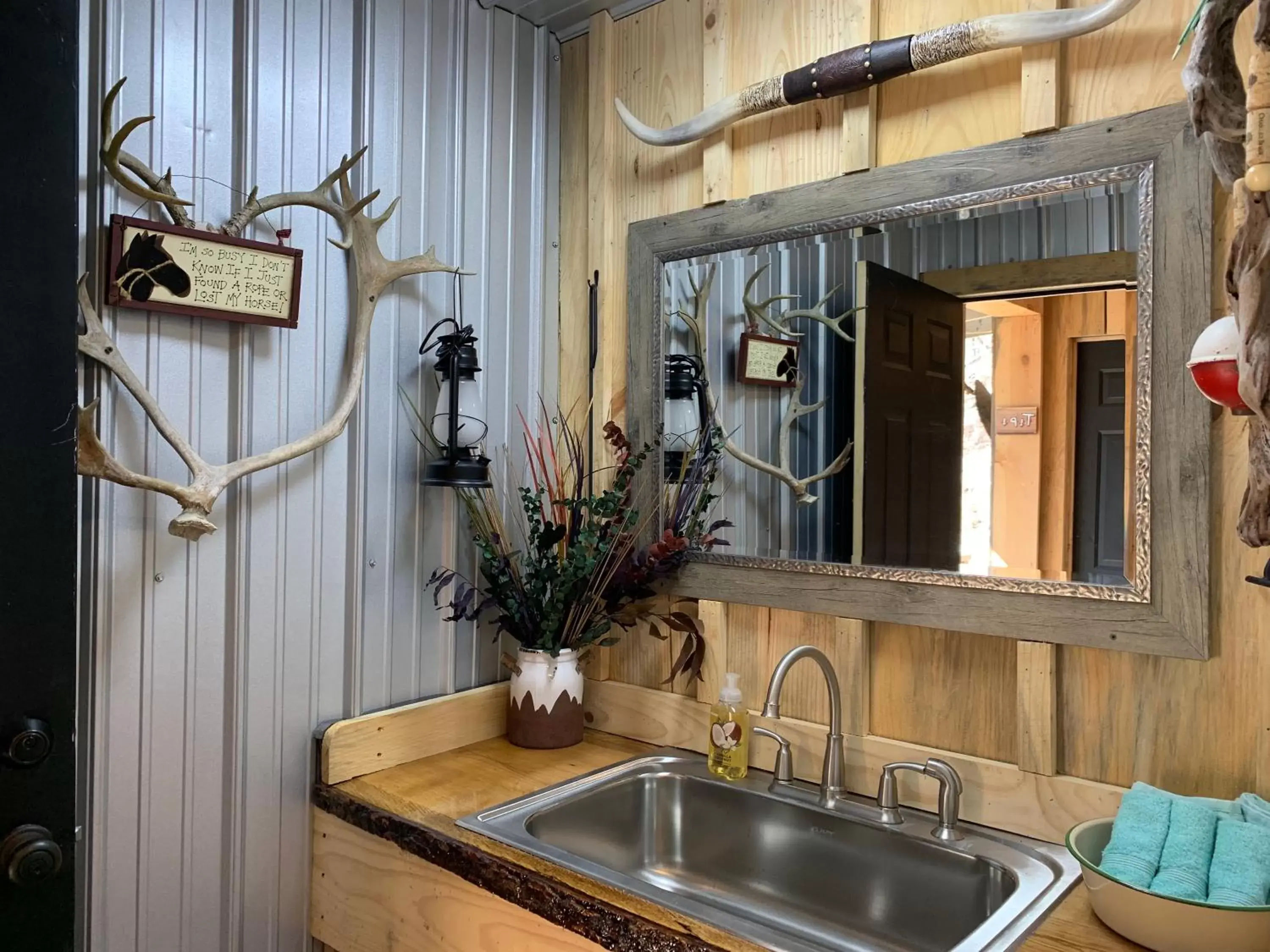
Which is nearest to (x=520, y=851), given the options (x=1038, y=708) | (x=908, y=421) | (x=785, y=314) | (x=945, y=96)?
(x=1038, y=708)

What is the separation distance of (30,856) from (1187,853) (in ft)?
3.99

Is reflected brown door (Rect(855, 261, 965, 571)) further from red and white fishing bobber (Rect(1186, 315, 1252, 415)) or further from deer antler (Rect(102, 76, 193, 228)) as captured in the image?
deer antler (Rect(102, 76, 193, 228))

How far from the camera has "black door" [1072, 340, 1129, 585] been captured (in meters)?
1.25

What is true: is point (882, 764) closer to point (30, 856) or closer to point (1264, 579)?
point (1264, 579)

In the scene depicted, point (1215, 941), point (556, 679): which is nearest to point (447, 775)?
point (556, 679)

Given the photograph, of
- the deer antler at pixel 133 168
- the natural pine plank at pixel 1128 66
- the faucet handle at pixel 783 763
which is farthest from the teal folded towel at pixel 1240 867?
the deer antler at pixel 133 168

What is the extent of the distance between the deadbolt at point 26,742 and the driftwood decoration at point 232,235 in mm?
433

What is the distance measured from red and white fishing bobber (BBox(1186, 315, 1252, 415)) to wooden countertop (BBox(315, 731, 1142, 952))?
24.7 inches

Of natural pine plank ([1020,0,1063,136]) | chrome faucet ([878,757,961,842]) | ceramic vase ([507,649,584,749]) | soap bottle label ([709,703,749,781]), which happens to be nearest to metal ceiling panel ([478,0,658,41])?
natural pine plank ([1020,0,1063,136])

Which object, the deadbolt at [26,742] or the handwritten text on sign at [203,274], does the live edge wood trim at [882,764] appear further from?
the deadbolt at [26,742]

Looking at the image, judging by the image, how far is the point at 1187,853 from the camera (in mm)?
1030

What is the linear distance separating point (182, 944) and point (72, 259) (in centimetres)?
108

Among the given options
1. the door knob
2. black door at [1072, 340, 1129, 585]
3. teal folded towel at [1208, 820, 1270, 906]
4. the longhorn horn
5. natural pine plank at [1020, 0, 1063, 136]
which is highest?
the longhorn horn

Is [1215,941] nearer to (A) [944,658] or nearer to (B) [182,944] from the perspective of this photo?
(A) [944,658]
